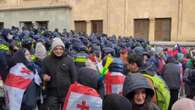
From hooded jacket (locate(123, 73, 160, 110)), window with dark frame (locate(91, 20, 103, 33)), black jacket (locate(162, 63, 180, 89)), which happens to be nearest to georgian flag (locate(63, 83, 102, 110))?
hooded jacket (locate(123, 73, 160, 110))

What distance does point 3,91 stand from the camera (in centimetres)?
795

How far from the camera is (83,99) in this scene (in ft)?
17.7

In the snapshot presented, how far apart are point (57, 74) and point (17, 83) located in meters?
0.78

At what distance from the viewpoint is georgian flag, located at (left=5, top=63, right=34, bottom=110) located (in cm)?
775

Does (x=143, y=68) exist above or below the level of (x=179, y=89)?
above

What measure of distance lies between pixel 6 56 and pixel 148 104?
423cm

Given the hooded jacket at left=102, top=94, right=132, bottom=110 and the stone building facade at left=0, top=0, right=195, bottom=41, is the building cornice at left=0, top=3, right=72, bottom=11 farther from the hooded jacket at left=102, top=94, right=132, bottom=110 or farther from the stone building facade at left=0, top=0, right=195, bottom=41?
the hooded jacket at left=102, top=94, right=132, bottom=110

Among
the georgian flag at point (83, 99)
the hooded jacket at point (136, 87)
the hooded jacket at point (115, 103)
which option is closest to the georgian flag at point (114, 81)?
the georgian flag at point (83, 99)

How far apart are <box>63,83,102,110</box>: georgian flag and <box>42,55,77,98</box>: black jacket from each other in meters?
1.95

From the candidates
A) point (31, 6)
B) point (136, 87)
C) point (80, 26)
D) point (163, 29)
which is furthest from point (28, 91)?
point (31, 6)

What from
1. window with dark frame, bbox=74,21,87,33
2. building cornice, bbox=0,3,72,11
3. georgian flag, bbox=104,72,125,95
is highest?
building cornice, bbox=0,3,72,11

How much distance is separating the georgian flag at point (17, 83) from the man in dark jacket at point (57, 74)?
43cm

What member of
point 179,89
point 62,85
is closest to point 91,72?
point 62,85

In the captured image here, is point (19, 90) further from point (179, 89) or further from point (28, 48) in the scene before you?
point (179, 89)
